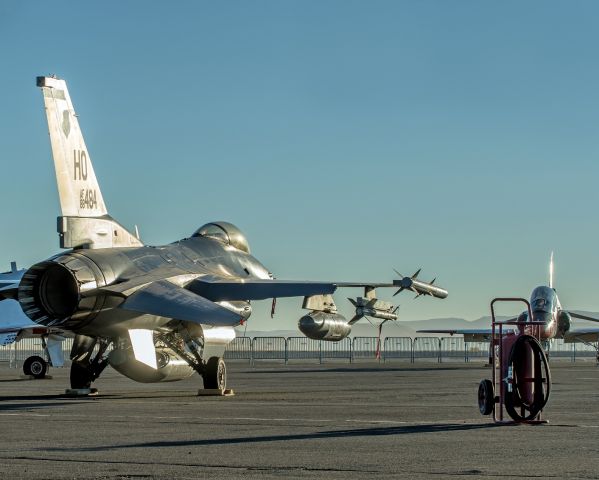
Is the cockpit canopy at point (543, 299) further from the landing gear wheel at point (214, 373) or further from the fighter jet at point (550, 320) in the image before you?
the landing gear wheel at point (214, 373)

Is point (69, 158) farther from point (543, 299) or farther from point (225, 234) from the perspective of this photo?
point (543, 299)

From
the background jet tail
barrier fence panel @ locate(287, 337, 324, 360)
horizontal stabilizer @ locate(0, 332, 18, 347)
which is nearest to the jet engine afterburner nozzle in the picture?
the background jet tail

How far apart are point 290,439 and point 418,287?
15136 millimetres

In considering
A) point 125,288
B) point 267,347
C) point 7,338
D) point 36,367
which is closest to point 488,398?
point 125,288

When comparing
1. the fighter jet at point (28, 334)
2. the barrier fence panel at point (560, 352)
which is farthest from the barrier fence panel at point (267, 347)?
the fighter jet at point (28, 334)

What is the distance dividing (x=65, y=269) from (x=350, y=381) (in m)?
13.2

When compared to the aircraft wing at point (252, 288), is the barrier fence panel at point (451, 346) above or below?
below

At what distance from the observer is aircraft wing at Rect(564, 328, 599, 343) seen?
60438 millimetres

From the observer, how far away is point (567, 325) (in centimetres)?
→ 5428

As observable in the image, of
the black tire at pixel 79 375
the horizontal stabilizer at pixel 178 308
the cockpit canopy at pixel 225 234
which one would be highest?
the cockpit canopy at pixel 225 234

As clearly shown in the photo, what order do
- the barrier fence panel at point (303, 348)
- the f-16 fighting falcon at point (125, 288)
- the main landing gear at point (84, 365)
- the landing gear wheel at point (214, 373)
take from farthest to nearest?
the barrier fence panel at point (303, 348), the landing gear wheel at point (214, 373), the main landing gear at point (84, 365), the f-16 fighting falcon at point (125, 288)

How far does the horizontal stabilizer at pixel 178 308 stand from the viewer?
20.5 meters

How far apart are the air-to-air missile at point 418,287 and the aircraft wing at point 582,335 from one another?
3304cm

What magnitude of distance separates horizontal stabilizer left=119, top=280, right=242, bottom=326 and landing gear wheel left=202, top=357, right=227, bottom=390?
3047 millimetres
